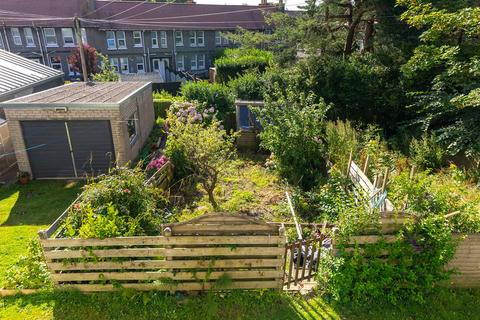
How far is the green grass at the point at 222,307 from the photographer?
5355 mm

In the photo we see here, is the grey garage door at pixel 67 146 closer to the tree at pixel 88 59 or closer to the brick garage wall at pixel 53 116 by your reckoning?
the brick garage wall at pixel 53 116

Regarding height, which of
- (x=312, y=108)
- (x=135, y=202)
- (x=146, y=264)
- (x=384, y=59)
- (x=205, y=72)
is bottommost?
(x=205, y=72)

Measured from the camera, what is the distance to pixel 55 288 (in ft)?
19.1

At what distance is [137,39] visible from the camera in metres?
33.1

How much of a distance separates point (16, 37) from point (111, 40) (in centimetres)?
905

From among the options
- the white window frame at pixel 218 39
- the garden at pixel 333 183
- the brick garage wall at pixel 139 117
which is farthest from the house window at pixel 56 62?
the brick garage wall at pixel 139 117

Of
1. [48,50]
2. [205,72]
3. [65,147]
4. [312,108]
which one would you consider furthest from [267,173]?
[48,50]

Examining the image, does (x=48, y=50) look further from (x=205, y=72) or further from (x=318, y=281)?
(x=318, y=281)

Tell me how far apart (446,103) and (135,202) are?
9993mm

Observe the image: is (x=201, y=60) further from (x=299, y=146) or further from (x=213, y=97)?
(x=299, y=146)

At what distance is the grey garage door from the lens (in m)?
10.9

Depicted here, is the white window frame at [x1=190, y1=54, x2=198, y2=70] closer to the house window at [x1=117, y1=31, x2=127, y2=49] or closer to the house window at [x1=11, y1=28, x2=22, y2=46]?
the house window at [x1=117, y1=31, x2=127, y2=49]

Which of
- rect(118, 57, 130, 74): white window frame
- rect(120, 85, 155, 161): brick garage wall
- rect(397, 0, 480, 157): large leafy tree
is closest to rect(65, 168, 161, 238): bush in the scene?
rect(120, 85, 155, 161): brick garage wall

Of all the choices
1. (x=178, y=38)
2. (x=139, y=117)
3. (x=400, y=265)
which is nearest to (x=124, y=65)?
(x=178, y=38)
